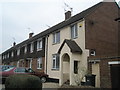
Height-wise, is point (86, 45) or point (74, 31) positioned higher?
point (74, 31)

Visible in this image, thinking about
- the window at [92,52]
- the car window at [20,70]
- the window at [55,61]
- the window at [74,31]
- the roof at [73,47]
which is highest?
the window at [74,31]

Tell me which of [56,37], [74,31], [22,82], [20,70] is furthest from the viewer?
[56,37]

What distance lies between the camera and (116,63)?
35.9 ft

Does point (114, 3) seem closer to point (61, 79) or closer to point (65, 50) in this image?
point (65, 50)

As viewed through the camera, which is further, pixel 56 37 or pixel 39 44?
pixel 39 44

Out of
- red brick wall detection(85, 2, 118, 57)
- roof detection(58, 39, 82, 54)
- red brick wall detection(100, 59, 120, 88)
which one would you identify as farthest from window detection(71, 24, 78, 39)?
red brick wall detection(100, 59, 120, 88)

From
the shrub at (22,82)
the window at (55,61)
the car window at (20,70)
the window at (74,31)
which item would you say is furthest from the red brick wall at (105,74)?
the car window at (20,70)

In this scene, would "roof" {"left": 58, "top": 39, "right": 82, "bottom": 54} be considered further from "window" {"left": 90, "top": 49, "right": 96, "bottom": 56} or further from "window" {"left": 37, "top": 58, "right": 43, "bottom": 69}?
"window" {"left": 37, "top": 58, "right": 43, "bottom": 69}

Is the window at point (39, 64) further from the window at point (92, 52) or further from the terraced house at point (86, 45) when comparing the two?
the window at point (92, 52)

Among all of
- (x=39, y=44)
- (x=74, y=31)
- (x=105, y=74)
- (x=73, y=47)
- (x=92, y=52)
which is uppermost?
(x=74, y=31)

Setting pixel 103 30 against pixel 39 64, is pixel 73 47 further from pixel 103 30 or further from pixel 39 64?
pixel 39 64

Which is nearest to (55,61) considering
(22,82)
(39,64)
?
(39,64)

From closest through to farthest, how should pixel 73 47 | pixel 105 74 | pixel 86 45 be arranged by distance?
pixel 105 74, pixel 86 45, pixel 73 47

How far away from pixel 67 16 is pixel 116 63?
48.9 feet
